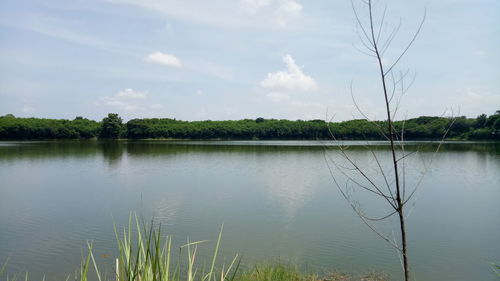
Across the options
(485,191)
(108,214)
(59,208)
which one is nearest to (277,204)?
(108,214)

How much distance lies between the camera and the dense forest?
73125 mm

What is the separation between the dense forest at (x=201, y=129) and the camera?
73.1m

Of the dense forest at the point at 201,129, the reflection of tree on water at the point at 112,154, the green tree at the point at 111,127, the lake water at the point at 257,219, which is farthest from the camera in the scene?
the green tree at the point at 111,127

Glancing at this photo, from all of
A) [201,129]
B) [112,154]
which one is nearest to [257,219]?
[112,154]

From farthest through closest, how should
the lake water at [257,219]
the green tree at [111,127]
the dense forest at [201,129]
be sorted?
the green tree at [111,127] < the dense forest at [201,129] < the lake water at [257,219]

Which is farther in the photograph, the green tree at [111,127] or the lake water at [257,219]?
the green tree at [111,127]

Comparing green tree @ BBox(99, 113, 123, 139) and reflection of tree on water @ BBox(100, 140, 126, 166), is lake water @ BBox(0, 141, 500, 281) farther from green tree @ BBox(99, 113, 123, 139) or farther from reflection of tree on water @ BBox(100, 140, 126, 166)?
green tree @ BBox(99, 113, 123, 139)

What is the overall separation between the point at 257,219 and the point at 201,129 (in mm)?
84038

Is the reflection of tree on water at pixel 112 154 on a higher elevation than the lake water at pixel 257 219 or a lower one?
higher

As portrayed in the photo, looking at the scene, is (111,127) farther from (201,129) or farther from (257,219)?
(257,219)

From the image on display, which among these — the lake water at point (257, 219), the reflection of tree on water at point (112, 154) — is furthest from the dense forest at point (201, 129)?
the lake water at point (257, 219)

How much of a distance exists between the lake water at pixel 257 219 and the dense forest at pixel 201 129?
49137mm

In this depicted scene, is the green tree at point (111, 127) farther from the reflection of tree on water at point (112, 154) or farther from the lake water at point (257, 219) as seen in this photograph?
the lake water at point (257, 219)

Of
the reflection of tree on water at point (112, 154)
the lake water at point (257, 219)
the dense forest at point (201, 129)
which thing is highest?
the dense forest at point (201, 129)
